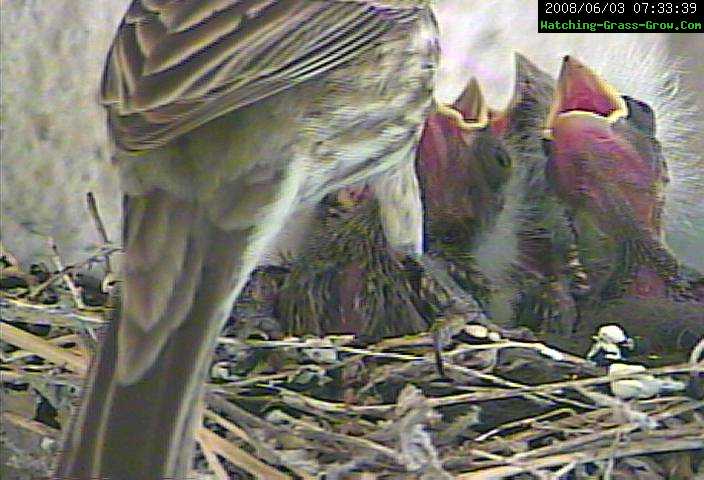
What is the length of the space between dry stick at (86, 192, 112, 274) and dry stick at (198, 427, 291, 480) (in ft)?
0.50

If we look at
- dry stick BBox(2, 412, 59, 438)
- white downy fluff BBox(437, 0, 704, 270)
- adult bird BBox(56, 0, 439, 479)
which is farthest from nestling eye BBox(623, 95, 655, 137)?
dry stick BBox(2, 412, 59, 438)

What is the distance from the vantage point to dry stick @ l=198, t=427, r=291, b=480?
0.77 m

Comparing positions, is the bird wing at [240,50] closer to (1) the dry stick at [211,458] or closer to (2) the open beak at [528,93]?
(2) the open beak at [528,93]

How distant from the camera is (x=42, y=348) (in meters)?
0.85

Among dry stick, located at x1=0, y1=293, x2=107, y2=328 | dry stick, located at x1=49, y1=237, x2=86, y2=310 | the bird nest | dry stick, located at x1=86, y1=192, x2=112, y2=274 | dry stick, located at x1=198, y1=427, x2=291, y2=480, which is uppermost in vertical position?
dry stick, located at x1=86, y1=192, x2=112, y2=274

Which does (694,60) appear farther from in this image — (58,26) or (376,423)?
(58,26)

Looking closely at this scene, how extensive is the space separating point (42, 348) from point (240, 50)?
30 centimetres

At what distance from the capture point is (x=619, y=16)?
72cm

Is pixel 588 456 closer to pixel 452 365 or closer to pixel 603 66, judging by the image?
pixel 452 365

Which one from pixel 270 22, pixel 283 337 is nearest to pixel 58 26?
pixel 270 22

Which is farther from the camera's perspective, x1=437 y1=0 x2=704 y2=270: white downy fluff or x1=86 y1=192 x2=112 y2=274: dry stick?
x1=86 y1=192 x2=112 y2=274: dry stick

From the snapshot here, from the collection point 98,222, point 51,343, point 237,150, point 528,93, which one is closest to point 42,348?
point 51,343

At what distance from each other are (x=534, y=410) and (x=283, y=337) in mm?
191

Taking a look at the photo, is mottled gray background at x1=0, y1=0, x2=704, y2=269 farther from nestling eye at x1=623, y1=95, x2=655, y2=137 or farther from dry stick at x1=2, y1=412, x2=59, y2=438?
dry stick at x1=2, y1=412, x2=59, y2=438
